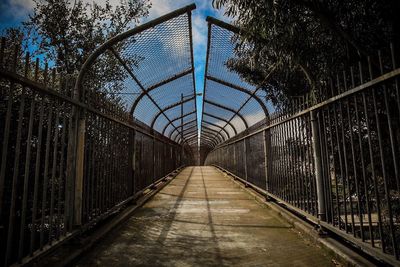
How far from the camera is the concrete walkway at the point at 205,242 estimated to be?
2.83 metres

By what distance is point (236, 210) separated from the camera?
543 centimetres

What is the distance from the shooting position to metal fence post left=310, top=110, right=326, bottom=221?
3.46 metres

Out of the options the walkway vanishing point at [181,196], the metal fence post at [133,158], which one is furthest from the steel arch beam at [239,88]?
the metal fence post at [133,158]

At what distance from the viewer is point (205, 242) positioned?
342 cm

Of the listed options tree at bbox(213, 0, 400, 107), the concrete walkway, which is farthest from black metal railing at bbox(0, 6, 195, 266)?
tree at bbox(213, 0, 400, 107)

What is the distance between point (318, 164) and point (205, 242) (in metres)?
1.72

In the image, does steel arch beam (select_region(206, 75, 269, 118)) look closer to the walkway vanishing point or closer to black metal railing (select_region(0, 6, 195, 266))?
the walkway vanishing point

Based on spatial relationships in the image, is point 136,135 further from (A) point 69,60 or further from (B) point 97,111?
(A) point 69,60

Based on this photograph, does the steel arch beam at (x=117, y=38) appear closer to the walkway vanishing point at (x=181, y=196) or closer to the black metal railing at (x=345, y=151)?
the walkway vanishing point at (x=181, y=196)

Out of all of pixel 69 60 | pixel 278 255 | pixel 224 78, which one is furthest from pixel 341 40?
pixel 69 60

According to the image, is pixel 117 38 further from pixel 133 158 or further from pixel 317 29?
pixel 317 29

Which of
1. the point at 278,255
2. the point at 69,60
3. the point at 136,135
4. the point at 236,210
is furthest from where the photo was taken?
the point at 69,60

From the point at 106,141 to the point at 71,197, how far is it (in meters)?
1.22

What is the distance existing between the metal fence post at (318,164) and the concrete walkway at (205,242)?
449 mm
